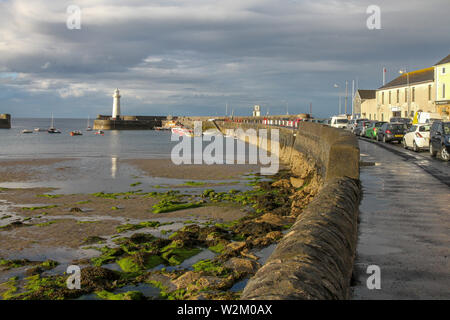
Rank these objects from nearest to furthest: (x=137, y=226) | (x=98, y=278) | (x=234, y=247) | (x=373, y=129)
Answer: (x=98, y=278), (x=234, y=247), (x=137, y=226), (x=373, y=129)

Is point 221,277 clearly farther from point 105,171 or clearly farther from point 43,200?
point 105,171

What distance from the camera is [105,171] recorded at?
31141 mm

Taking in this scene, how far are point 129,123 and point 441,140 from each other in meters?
122

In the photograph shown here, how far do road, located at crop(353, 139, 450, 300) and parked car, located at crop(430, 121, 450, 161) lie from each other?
662 cm

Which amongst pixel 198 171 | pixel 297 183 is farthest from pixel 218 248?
pixel 198 171

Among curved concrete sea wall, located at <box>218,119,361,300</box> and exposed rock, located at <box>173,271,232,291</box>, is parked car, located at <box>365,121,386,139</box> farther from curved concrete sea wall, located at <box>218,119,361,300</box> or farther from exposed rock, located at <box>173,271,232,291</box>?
exposed rock, located at <box>173,271,232,291</box>

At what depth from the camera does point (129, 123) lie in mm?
137125

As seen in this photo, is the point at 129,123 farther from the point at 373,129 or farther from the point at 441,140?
the point at 441,140

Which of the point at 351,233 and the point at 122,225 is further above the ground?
the point at 351,233

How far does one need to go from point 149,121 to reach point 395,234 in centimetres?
14549

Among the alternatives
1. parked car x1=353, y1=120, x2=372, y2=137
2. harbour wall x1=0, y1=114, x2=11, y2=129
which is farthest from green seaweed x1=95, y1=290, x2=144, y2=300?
harbour wall x1=0, y1=114, x2=11, y2=129

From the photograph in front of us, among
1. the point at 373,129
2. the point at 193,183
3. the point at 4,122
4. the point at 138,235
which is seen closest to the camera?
the point at 138,235

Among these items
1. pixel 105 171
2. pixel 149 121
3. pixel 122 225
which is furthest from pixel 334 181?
pixel 149 121
